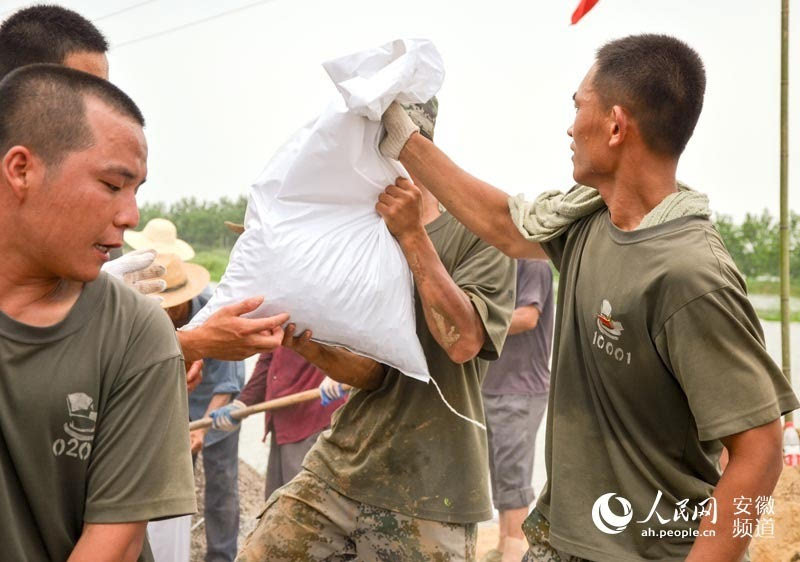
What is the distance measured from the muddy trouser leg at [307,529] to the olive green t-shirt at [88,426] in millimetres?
1195

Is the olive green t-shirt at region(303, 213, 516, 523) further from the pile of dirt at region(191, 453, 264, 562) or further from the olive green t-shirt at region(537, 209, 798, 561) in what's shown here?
the pile of dirt at region(191, 453, 264, 562)

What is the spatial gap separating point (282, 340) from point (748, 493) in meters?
1.31

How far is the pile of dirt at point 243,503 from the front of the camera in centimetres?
558

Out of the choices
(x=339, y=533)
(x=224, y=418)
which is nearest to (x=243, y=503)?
(x=224, y=418)

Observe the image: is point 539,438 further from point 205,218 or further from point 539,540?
point 539,540

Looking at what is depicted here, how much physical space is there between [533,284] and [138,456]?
3908 millimetres

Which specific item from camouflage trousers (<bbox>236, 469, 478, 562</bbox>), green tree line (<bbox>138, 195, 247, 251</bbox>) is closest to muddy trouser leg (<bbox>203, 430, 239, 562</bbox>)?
camouflage trousers (<bbox>236, 469, 478, 562</bbox>)

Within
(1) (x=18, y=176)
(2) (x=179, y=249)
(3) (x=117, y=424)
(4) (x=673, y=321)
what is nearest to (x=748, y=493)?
(4) (x=673, y=321)

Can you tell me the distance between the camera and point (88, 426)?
5.38ft

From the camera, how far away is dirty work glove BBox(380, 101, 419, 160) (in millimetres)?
2672

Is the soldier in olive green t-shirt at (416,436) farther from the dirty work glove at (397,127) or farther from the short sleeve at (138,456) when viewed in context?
the short sleeve at (138,456)

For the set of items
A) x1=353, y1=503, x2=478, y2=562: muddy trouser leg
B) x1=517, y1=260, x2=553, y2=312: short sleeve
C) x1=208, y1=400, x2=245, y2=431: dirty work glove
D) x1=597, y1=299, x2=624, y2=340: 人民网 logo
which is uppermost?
x1=597, y1=299, x2=624, y2=340: 人民网 logo

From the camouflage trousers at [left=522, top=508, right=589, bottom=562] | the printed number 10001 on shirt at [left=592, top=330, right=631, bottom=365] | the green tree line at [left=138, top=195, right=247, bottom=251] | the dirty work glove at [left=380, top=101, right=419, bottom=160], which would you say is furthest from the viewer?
the green tree line at [left=138, top=195, right=247, bottom=251]

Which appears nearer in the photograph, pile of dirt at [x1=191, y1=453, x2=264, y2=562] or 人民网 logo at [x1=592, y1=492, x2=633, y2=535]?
人民网 logo at [x1=592, y1=492, x2=633, y2=535]
